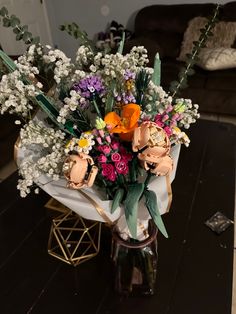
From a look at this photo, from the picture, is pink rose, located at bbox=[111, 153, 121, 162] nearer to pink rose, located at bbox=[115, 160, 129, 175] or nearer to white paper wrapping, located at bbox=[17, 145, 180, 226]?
pink rose, located at bbox=[115, 160, 129, 175]

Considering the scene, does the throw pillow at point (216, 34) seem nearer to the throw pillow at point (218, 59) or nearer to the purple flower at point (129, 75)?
the throw pillow at point (218, 59)

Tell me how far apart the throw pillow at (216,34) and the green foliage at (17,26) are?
7.15 feet

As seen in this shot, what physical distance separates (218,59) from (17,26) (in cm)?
204

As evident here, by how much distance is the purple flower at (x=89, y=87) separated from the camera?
58 centimetres

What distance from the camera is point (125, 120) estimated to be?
0.58 metres

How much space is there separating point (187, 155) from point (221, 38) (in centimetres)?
178

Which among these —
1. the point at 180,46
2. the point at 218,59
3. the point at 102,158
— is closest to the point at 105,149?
the point at 102,158

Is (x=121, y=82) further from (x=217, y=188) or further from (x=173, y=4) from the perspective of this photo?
(x=173, y=4)

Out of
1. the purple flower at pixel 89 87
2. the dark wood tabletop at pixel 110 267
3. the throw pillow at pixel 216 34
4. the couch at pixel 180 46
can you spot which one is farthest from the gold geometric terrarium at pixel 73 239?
the throw pillow at pixel 216 34

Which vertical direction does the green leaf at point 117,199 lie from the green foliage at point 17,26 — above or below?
below

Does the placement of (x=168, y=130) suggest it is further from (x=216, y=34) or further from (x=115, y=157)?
(x=216, y=34)

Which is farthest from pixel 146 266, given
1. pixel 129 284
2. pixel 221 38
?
pixel 221 38

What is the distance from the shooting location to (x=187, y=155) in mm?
1352

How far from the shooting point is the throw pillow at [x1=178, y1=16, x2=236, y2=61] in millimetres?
2607
